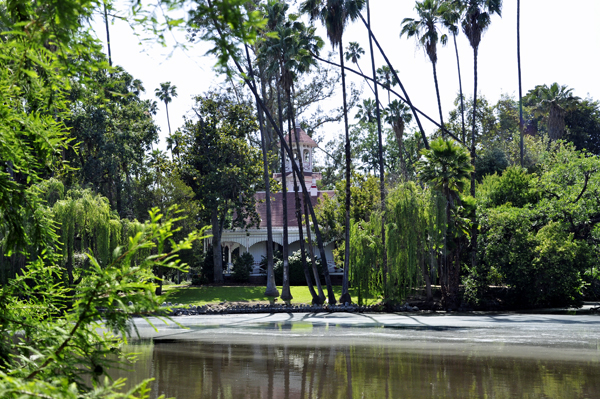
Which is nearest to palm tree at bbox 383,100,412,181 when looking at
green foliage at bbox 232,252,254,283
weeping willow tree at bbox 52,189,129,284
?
green foliage at bbox 232,252,254,283

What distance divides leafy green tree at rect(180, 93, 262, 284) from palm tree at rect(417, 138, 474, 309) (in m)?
14.9

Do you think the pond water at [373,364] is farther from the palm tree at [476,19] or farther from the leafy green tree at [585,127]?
the leafy green tree at [585,127]

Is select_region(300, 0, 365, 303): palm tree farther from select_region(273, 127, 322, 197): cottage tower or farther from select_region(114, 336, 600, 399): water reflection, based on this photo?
select_region(273, 127, 322, 197): cottage tower

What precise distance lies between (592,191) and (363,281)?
13667 mm

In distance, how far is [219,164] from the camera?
40469mm

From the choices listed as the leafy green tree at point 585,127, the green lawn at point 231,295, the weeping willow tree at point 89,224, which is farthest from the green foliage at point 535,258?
the leafy green tree at point 585,127

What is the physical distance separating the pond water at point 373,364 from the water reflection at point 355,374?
0.02m

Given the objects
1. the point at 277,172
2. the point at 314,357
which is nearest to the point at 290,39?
the point at 314,357

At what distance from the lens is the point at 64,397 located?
2408 mm

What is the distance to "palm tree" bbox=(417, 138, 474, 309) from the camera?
29188 millimetres

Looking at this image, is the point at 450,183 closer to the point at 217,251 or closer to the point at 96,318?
the point at 217,251

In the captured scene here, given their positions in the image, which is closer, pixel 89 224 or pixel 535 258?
pixel 89 224

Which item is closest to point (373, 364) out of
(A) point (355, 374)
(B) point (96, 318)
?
(A) point (355, 374)

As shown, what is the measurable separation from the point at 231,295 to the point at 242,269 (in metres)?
6.65
